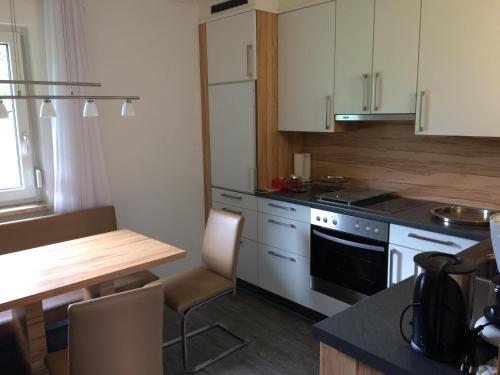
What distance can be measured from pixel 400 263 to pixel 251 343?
1121 millimetres

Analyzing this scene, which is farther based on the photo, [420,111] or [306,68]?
[306,68]

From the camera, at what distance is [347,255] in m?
2.82

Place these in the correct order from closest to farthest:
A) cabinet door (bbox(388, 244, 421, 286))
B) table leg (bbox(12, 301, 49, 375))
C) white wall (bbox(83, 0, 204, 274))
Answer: table leg (bbox(12, 301, 49, 375)) < cabinet door (bbox(388, 244, 421, 286)) < white wall (bbox(83, 0, 204, 274))

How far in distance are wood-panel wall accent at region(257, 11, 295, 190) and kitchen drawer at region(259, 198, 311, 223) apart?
0.52 ft

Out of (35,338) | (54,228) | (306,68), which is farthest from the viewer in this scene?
(306,68)

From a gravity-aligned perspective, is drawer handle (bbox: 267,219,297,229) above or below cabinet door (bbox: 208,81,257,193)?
below

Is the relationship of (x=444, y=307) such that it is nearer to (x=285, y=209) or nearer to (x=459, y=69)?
(x=459, y=69)

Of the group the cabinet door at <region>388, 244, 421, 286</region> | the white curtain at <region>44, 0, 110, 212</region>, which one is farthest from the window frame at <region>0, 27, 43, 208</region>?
the cabinet door at <region>388, 244, 421, 286</region>

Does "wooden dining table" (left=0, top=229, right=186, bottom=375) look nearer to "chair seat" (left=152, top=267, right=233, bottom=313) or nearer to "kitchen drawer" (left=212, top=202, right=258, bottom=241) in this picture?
"chair seat" (left=152, top=267, right=233, bottom=313)

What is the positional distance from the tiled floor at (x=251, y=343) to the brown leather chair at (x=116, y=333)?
3.18 ft

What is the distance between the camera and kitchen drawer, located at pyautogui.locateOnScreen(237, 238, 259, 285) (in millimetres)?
3490

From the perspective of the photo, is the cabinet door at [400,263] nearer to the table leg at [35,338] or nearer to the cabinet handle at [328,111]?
the cabinet handle at [328,111]

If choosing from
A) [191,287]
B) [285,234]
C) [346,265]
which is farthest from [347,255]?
[191,287]

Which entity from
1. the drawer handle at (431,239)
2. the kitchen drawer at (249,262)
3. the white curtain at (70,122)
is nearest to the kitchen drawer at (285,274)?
the kitchen drawer at (249,262)
